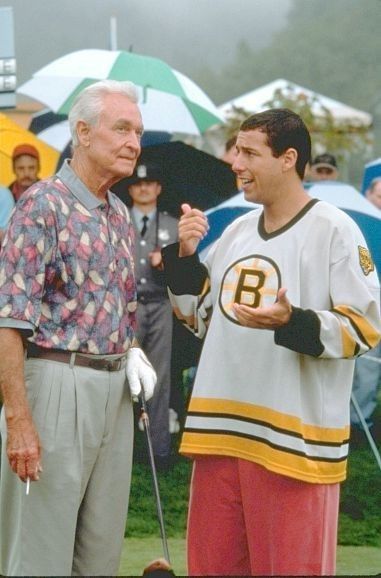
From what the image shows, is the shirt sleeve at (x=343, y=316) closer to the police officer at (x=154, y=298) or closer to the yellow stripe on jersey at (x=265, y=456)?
the yellow stripe on jersey at (x=265, y=456)

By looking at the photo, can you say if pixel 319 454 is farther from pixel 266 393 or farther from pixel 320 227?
pixel 320 227

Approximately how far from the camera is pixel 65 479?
11.8 ft

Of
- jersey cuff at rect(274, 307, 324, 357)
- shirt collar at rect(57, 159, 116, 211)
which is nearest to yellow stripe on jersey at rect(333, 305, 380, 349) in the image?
jersey cuff at rect(274, 307, 324, 357)

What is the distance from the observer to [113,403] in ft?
12.3

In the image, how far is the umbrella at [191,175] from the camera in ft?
27.9

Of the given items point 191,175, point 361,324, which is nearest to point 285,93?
point 191,175

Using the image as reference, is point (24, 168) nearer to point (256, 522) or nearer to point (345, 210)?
point (345, 210)

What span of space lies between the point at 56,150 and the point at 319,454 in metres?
7.33

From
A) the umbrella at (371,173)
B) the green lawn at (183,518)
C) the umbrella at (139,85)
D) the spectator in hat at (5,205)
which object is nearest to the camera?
the green lawn at (183,518)

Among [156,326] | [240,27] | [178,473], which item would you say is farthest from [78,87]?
[240,27]

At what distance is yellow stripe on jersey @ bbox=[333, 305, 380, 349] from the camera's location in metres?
3.60

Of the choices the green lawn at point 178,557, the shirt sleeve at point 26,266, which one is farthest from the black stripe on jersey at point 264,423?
the green lawn at point 178,557

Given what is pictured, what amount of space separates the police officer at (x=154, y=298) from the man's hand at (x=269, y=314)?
4.11 meters

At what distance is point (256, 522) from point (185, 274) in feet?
2.69
